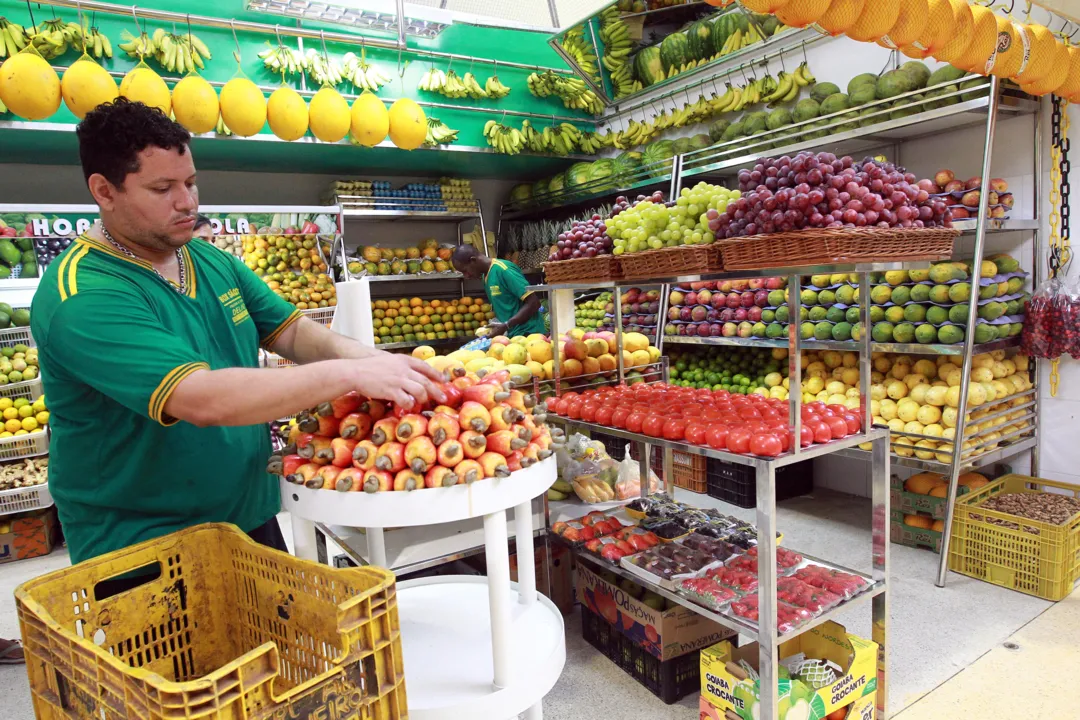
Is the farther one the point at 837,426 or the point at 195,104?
the point at 195,104

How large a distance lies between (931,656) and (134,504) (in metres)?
2.95

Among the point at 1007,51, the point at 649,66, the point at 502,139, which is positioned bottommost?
the point at 1007,51

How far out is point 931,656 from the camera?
2770 mm

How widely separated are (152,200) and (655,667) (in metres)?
2.34

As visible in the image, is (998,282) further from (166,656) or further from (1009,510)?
(166,656)

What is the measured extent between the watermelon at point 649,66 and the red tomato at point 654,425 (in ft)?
15.4

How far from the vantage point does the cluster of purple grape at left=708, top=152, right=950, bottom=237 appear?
2.10 meters

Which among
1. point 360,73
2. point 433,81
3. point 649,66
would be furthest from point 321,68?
point 649,66

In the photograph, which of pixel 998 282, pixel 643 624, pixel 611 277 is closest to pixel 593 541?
pixel 643 624

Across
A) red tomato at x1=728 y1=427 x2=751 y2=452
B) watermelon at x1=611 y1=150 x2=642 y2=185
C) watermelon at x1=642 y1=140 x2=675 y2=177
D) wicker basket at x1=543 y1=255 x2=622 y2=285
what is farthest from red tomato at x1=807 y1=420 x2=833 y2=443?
watermelon at x1=611 y1=150 x2=642 y2=185

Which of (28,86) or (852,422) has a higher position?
(28,86)

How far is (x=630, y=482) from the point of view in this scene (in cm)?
361

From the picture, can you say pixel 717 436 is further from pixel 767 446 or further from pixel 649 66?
pixel 649 66

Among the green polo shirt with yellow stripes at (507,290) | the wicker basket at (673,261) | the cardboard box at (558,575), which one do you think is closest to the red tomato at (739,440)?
the wicker basket at (673,261)
